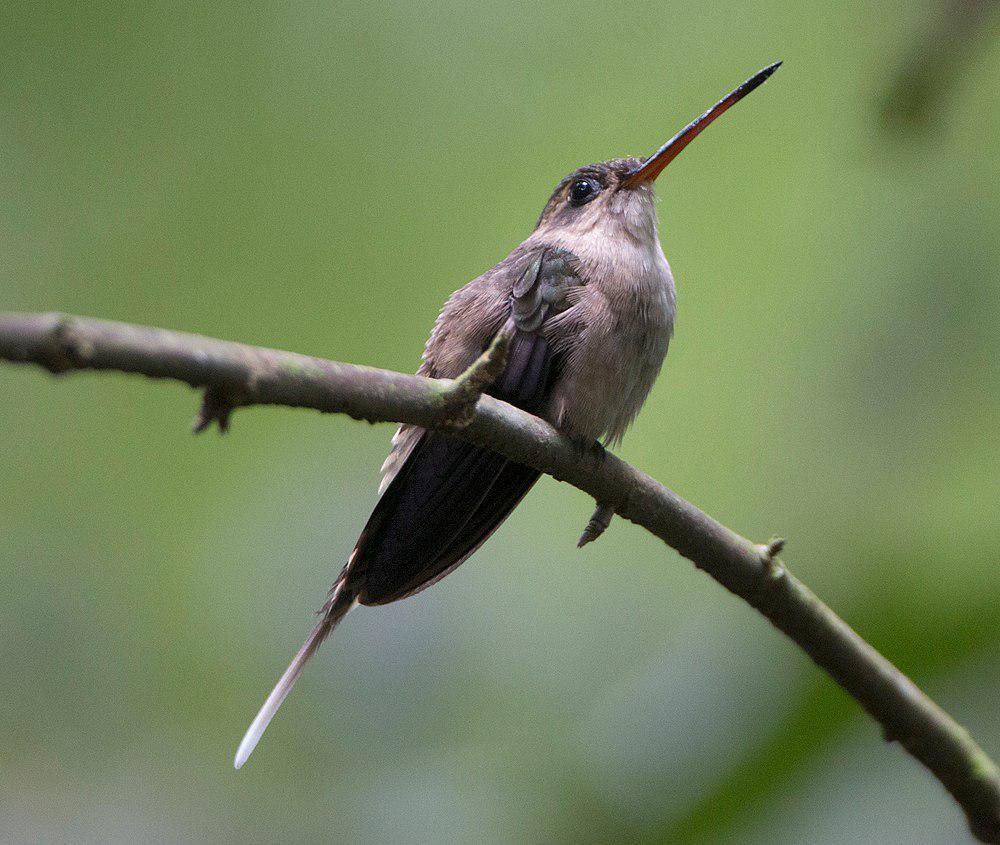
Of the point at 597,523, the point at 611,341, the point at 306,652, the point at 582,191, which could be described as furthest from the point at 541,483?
the point at 597,523

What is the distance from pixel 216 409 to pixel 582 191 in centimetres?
243

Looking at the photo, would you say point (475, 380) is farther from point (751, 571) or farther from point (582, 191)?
point (582, 191)

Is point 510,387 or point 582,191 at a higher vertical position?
point 582,191

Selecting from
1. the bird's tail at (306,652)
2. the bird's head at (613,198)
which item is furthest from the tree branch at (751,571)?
the bird's head at (613,198)

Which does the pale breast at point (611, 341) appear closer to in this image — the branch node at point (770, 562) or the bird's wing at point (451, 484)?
the bird's wing at point (451, 484)

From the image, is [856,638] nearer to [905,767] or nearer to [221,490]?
[905,767]

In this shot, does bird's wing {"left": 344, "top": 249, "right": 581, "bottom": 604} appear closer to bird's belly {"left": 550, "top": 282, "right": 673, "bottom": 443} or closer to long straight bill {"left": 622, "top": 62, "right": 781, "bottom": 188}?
bird's belly {"left": 550, "top": 282, "right": 673, "bottom": 443}

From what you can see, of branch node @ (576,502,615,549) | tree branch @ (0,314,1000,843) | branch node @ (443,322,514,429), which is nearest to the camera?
branch node @ (443,322,514,429)

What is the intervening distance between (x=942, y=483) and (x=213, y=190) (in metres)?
2.79

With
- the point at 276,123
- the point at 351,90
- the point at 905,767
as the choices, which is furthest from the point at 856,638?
the point at 351,90

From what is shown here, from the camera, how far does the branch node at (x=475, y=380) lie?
193 cm

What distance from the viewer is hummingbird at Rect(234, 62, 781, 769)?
9.47 feet

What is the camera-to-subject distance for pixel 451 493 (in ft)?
9.52

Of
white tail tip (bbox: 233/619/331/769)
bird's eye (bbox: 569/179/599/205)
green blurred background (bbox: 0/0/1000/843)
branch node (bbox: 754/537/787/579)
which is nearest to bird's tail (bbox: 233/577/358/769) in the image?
white tail tip (bbox: 233/619/331/769)
